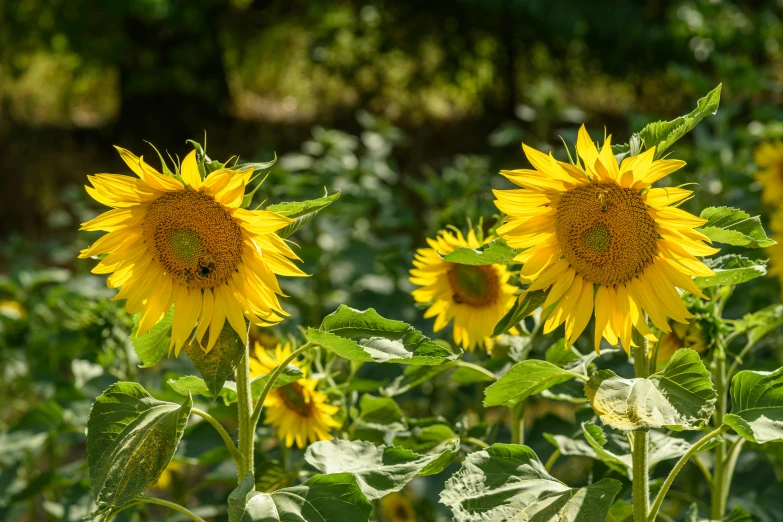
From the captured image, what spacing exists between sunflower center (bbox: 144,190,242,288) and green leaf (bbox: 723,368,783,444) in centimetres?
64

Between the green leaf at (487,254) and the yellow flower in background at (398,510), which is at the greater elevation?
the green leaf at (487,254)

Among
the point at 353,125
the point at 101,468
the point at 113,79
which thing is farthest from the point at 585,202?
the point at 113,79

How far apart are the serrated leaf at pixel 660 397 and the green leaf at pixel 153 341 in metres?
0.57

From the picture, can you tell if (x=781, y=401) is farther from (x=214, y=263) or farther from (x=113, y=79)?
(x=113, y=79)

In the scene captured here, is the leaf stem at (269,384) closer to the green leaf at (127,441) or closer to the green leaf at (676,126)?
the green leaf at (127,441)

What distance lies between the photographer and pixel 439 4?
25.4ft

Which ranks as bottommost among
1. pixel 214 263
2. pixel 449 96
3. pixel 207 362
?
pixel 207 362

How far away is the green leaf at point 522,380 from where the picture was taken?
1215mm

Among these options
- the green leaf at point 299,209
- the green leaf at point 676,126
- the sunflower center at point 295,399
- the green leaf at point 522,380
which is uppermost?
the green leaf at point 676,126

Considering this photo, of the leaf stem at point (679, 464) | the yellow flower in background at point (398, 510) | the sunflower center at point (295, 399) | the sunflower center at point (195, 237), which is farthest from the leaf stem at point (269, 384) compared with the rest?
the yellow flower in background at point (398, 510)

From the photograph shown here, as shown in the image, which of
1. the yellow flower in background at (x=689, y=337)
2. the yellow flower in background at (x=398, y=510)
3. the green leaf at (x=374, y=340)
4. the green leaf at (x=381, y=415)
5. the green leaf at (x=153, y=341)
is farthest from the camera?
the yellow flower in background at (x=398, y=510)

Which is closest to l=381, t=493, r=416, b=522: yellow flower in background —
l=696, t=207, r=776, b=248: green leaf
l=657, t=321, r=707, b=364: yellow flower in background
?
l=657, t=321, r=707, b=364: yellow flower in background

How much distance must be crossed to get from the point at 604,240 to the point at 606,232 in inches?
0.5

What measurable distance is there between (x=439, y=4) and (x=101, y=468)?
23.1 ft
